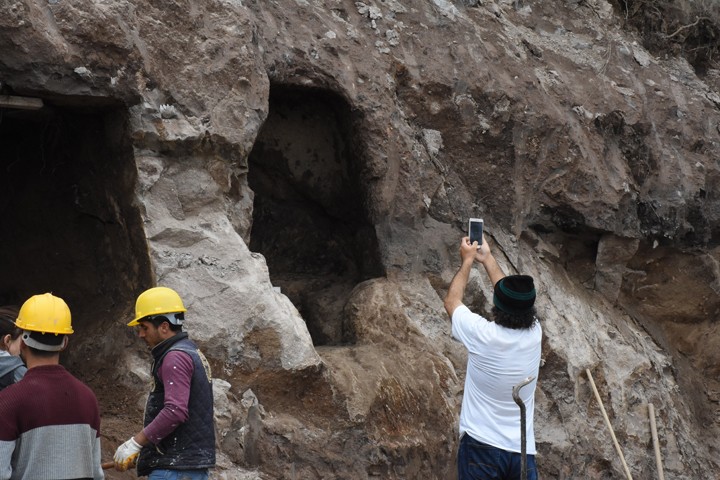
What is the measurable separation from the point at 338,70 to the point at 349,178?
0.86 m

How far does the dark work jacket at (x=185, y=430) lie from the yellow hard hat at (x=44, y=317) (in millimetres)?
458

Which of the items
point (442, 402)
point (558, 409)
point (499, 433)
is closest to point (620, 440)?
point (558, 409)

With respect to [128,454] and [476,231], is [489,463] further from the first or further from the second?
[128,454]

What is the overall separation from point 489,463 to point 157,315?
5.27 feet

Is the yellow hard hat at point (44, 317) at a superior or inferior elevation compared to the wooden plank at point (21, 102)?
inferior

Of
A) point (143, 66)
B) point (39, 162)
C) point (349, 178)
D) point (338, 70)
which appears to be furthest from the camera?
point (349, 178)

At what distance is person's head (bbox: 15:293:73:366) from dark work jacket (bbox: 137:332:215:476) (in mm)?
460

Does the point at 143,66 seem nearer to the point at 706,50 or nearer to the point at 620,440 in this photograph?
the point at 620,440

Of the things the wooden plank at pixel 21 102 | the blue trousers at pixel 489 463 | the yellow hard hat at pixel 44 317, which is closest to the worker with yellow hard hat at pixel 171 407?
the yellow hard hat at pixel 44 317

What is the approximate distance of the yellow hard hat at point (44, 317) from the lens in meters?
3.58

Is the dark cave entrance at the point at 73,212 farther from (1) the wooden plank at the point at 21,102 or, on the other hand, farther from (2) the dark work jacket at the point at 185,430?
(2) the dark work jacket at the point at 185,430

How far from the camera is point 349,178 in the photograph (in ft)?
24.0

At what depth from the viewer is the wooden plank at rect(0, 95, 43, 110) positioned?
5258mm

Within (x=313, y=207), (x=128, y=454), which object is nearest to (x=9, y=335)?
(x=128, y=454)
